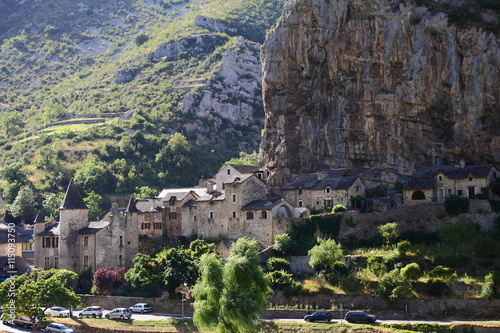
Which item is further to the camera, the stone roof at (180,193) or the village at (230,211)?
the stone roof at (180,193)

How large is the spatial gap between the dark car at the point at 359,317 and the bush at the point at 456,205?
1837 centimetres

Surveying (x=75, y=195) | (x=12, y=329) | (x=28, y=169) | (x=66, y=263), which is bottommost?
(x=12, y=329)

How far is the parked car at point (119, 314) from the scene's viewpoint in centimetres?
7269

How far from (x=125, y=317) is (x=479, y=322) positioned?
31.7m

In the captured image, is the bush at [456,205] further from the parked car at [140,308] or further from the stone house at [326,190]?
the parked car at [140,308]

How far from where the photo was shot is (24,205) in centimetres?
11938

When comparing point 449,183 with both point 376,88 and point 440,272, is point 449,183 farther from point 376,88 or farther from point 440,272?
point 440,272


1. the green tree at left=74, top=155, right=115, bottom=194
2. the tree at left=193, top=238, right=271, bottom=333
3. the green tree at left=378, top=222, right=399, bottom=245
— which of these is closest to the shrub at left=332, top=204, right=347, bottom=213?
the green tree at left=378, top=222, right=399, bottom=245

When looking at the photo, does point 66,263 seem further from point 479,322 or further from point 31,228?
point 479,322

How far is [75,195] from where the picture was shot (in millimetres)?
90438

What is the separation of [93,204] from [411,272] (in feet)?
202

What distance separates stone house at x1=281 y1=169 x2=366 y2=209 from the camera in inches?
3457

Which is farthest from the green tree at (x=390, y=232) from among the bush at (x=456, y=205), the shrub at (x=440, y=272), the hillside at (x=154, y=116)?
the hillside at (x=154, y=116)

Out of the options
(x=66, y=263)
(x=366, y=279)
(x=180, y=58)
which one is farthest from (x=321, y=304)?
(x=180, y=58)
